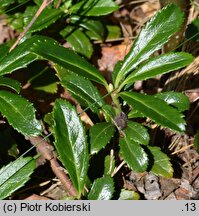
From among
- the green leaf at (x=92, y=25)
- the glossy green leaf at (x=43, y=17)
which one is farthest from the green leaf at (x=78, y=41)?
the glossy green leaf at (x=43, y=17)

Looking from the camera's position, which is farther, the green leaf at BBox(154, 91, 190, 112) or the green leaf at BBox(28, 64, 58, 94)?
the green leaf at BBox(28, 64, 58, 94)

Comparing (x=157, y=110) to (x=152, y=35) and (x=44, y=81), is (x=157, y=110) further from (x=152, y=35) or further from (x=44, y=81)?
(x=44, y=81)

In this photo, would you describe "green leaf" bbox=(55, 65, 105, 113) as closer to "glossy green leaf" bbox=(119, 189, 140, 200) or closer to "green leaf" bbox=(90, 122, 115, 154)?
"green leaf" bbox=(90, 122, 115, 154)

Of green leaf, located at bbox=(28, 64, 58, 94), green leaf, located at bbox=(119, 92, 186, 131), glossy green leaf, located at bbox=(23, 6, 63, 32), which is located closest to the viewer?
green leaf, located at bbox=(119, 92, 186, 131)

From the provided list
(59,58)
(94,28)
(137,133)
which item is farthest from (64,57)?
(94,28)

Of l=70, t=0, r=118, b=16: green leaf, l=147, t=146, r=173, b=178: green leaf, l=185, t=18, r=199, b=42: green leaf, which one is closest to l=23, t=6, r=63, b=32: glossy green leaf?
l=70, t=0, r=118, b=16: green leaf

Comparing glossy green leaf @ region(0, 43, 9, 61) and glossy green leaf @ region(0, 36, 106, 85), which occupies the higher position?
glossy green leaf @ region(0, 43, 9, 61)
